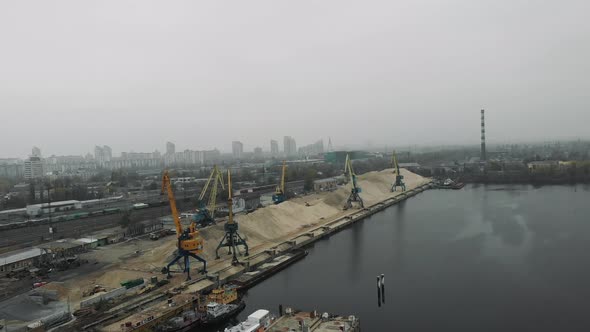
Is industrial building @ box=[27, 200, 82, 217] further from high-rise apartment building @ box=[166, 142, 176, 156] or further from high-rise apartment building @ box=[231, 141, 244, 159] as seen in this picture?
high-rise apartment building @ box=[231, 141, 244, 159]

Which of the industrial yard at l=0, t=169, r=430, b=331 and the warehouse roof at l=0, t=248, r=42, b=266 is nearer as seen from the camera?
the industrial yard at l=0, t=169, r=430, b=331

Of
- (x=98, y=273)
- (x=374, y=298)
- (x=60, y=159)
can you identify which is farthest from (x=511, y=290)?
(x=60, y=159)

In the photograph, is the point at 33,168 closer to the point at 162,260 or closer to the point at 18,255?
the point at 18,255

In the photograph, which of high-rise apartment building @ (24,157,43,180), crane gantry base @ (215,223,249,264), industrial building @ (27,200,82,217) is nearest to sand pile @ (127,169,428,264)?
crane gantry base @ (215,223,249,264)

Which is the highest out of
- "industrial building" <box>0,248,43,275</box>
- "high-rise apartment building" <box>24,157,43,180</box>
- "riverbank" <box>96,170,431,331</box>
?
"high-rise apartment building" <box>24,157,43,180</box>

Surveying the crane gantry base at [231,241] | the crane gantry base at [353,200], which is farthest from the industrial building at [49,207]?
the crane gantry base at [353,200]

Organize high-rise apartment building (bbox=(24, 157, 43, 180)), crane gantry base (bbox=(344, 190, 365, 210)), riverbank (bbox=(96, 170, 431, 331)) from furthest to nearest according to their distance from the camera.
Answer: high-rise apartment building (bbox=(24, 157, 43, 180)) < crane gantry base (bbox=(344, 190, 365, 210)) < riverbank (bbox=(96, 170, 431, 331))

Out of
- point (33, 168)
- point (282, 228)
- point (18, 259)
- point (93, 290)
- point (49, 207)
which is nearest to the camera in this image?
point (93, 290)

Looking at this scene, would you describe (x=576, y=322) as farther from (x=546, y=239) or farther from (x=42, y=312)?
(x=42, y=312)

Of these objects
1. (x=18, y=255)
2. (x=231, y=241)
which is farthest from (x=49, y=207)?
(x=231, y=241)
